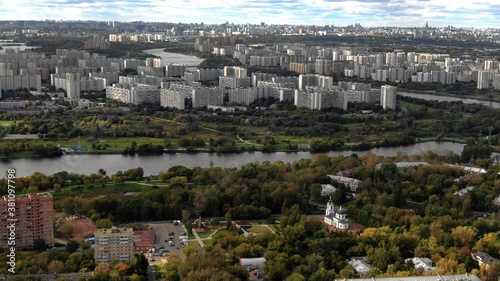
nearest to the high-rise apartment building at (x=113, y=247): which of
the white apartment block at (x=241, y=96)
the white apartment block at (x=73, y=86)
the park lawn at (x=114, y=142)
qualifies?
the park lawn at (x=114, y=142)

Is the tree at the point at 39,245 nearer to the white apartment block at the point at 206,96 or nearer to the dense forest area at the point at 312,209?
the dense forest area at the point at 312,209

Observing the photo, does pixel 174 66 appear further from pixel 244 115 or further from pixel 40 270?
pixel 40 270

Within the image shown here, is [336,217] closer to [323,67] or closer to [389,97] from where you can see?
[389,97]

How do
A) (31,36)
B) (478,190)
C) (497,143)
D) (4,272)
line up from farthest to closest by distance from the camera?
(31,36), (497,143), (478,190), (4,272)

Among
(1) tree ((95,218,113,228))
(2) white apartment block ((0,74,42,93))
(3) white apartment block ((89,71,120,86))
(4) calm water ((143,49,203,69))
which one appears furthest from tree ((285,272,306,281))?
(4) calm water ((143,49,203,69))

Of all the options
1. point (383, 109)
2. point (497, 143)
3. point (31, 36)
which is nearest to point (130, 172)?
point (497, 143)

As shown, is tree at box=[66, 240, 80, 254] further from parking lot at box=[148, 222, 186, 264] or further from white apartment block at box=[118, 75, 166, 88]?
white apartment block at box=[118, 75, 166, 88]
